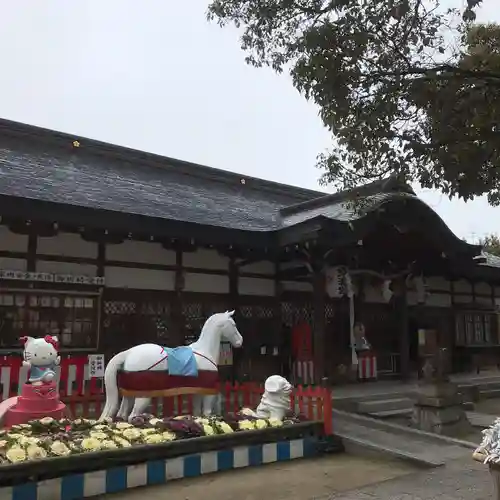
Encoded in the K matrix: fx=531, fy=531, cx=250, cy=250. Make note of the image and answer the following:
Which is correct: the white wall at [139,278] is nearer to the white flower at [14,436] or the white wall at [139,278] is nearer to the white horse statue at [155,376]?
the white horse statue at [155,376]

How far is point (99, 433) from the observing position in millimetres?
6137

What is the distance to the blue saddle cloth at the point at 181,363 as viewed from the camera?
25.2 ft

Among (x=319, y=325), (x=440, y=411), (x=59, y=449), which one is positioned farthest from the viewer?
(x=319, y=325)

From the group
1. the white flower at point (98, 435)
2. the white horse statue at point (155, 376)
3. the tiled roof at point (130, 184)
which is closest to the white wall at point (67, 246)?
the tiled roof at point (130, 184)

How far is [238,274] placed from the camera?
12.2 metres

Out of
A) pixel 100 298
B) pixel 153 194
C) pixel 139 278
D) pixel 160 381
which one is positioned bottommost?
pixel 160 381

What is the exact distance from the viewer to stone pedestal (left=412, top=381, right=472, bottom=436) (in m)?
8.76

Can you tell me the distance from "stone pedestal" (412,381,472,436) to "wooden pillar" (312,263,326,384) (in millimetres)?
2315

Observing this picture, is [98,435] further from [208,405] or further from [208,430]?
[208,405]

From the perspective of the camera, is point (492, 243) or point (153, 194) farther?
point (492, 243)

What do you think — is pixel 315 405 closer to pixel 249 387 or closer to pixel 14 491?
pixel 249 387

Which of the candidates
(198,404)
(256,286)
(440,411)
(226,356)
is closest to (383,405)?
(440,411)

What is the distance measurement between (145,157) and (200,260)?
463 cm

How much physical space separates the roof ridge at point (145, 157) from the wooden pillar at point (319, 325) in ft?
19.5
